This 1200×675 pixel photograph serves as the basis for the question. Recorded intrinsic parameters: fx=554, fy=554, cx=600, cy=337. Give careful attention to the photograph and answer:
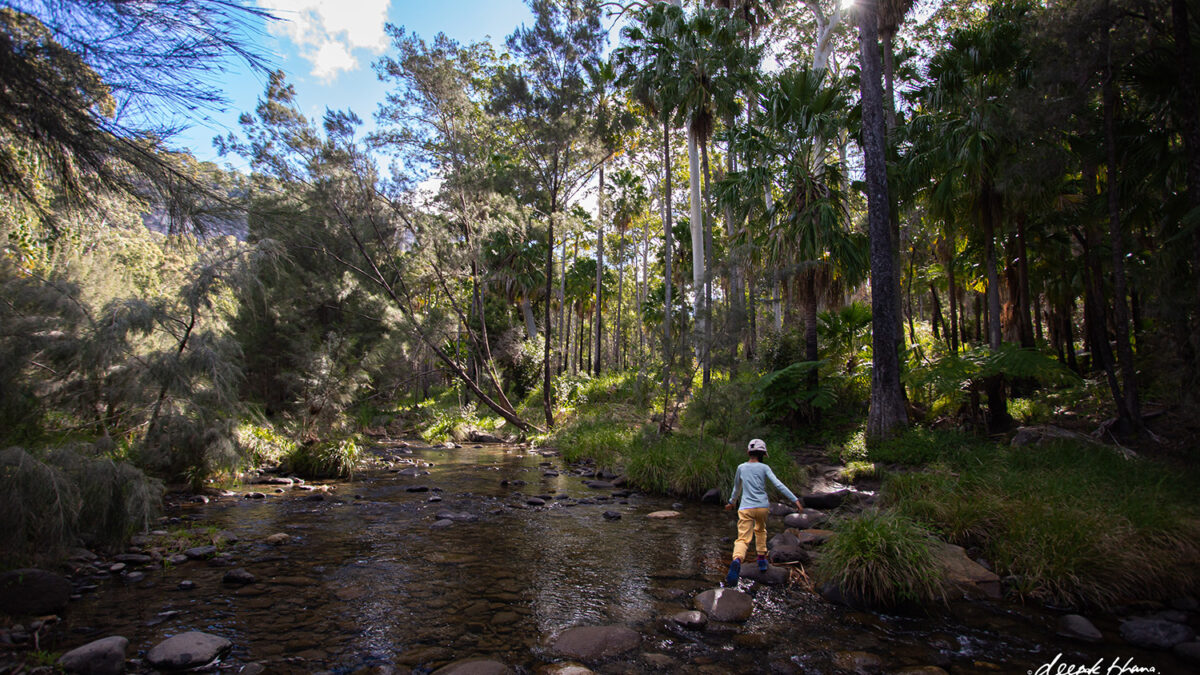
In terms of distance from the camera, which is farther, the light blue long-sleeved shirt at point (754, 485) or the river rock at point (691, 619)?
the light blue long-sleeved shirt at point (754, 485)

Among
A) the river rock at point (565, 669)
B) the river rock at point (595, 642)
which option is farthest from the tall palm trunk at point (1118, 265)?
the river rock at point (565, 669)

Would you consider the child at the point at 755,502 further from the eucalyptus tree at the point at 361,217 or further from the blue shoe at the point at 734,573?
the eucalyptus tree at the point at 361,217

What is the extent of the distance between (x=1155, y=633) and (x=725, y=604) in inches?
133

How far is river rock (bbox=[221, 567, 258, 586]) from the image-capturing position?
594 centimetres

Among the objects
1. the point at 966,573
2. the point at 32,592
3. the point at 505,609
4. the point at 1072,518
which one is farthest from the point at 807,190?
the point at 32,592

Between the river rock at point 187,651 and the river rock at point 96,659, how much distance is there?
0.20m

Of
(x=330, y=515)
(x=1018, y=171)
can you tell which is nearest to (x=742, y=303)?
(x=1018, y=171)

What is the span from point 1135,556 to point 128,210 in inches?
373

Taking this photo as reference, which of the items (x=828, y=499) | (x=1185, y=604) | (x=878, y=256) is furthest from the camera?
(x=878, y=256)

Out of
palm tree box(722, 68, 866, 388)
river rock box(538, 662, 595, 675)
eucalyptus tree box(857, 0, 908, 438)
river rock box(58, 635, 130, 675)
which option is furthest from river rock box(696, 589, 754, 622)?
palm tree box(722, 68, 866, 388)

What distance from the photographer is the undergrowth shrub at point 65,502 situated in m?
5.00

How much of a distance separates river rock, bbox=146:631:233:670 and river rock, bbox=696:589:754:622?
13.4ft

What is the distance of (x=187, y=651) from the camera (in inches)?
165

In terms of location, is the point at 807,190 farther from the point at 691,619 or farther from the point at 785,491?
the point at 691,619
